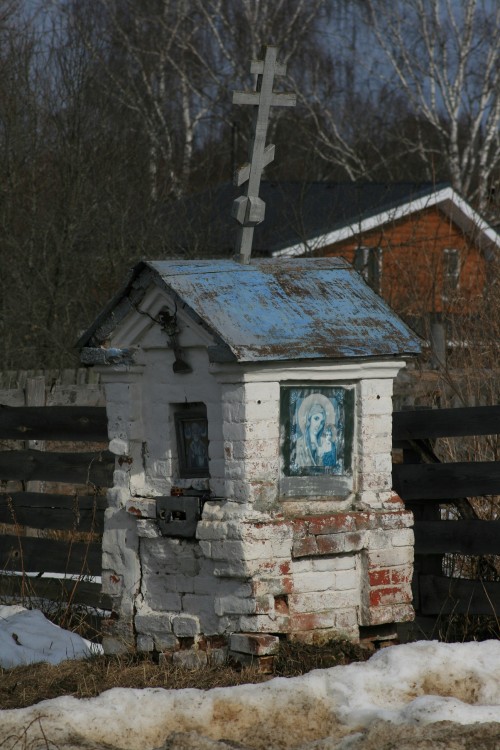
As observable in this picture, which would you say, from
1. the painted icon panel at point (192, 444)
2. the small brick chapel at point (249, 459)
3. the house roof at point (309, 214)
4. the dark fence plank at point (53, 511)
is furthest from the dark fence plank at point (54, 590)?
the house roof at point (309, 214)

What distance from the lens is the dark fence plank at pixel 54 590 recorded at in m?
7.34

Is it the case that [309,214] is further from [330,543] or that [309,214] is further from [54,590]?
[330,543]

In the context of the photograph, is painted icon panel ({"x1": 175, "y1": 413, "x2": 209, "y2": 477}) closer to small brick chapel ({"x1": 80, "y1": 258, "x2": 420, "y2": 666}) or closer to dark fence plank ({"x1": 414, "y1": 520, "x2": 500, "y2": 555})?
small brick chapel ({"x1": 80, "y1": 258, "x2": 420, "y2": 666})

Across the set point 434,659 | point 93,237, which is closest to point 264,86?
point 434,659

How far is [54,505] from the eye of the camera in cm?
784

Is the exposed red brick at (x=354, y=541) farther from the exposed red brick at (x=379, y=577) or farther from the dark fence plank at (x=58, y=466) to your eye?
the dark fence plank at (x=58, y=466)

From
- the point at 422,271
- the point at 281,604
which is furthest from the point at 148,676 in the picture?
the point at 422,271

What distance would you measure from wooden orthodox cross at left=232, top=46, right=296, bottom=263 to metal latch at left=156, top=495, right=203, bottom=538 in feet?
4.23

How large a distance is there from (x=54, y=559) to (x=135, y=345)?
2568 millimetres

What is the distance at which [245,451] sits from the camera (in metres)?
5.25

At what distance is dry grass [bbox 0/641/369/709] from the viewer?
A: 5.11 meters

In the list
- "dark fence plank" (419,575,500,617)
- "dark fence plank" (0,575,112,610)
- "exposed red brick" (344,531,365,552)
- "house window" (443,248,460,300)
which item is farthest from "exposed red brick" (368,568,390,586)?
"house window" (443,248,460,300)

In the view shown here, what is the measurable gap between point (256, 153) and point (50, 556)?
→ 11.2 feet

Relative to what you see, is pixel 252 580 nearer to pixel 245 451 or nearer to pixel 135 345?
pixel 245 451
